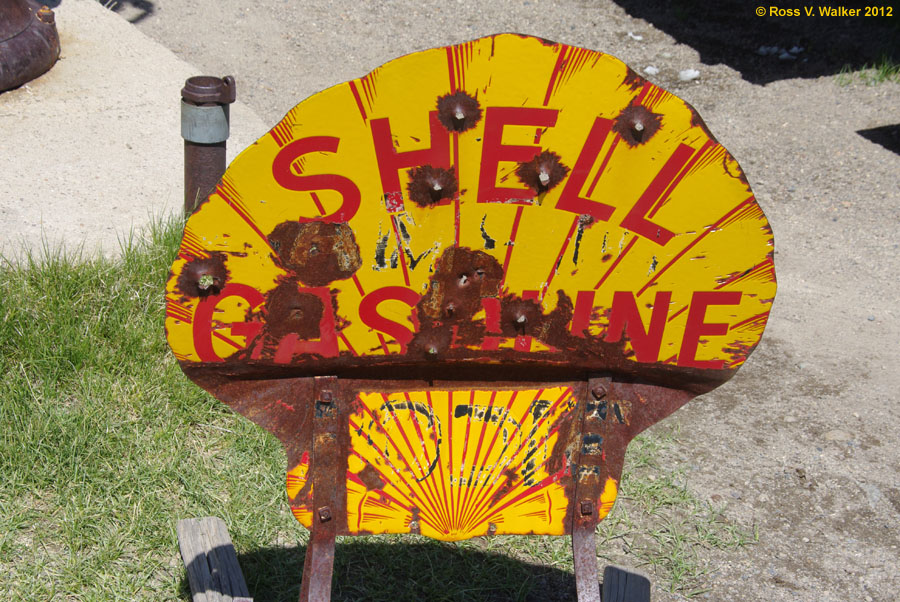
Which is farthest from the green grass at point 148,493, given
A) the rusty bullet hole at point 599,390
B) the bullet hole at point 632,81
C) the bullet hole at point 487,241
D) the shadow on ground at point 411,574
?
the bullet hole at point 632,81

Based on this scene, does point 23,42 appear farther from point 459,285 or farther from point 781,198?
point 781,198

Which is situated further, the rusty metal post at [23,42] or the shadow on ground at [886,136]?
the shadow on ground at [886,136]

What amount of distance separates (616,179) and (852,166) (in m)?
5.07

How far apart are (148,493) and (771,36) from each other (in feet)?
21.9

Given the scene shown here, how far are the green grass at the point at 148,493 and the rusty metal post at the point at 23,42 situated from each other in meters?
2.00

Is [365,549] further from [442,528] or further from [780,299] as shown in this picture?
[780,299]

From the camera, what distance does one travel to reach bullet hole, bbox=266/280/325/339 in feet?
4.51

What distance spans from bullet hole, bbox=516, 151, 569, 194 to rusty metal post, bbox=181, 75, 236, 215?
6.99 ft

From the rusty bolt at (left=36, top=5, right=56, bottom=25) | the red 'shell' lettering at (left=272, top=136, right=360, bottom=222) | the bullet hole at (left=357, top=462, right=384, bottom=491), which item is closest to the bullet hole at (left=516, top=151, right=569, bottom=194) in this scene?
the red 'shell' lettering at (left=272, top=136, right=360, bottom=222)

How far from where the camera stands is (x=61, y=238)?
3707mm

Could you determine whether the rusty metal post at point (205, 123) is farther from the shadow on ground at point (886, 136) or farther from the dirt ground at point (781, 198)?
the shadow on ground at point (886, 136)

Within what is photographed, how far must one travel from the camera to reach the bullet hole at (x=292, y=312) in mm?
1374

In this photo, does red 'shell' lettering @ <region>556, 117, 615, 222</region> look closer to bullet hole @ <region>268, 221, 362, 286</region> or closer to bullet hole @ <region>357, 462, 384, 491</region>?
bullet hole @ <region>268, 221, 362, 286</region>

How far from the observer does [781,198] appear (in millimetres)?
5422
